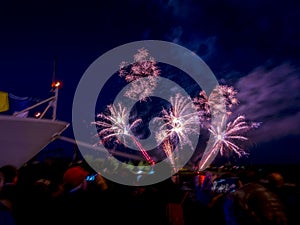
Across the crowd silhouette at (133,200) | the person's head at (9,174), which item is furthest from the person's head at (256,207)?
the person's head at (9,174)

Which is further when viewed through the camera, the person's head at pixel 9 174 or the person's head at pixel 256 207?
the person's head at pixel 9 174

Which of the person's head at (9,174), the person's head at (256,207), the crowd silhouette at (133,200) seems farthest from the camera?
the person's head at (9,174)

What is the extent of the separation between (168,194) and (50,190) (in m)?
2.71

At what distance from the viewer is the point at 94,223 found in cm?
411

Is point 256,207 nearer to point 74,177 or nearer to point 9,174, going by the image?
point 74,177

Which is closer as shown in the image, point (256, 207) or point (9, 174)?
point (256, 207)

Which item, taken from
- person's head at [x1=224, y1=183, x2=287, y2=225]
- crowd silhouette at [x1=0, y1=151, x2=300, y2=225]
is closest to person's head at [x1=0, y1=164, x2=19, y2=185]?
crowd silhouette at [x1=0, y1=151, x2=300, y2=225]

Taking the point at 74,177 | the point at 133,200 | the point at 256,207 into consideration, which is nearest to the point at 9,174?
the point at 74,177

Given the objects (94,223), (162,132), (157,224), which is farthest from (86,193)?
(162,132)

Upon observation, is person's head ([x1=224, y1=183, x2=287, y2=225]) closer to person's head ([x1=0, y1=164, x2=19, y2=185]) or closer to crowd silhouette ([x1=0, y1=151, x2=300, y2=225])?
crowd silhouette ([x1=0, y1=151, x2=300, y2=225])

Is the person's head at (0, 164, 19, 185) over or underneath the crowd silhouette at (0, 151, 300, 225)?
over

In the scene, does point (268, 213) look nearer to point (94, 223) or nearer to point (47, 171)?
point (94, 223)

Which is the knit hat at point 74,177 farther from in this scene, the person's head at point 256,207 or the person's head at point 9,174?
the person's head at point 256,207

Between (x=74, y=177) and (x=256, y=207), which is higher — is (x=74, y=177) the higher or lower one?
the lower one
